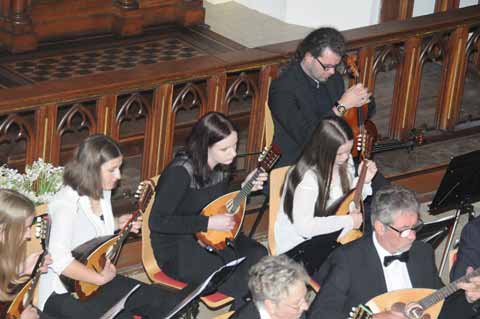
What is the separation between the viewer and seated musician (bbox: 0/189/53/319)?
508cm

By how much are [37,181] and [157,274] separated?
805 millimetres

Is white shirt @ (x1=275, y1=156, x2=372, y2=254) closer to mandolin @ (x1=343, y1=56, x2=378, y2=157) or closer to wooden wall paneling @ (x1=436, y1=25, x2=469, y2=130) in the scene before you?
mandolin @ (x1=343, y1=56, x2=378, y2=157)

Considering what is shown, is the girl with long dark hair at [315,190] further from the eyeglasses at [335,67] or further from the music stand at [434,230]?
the eyeglasses at [335,67]

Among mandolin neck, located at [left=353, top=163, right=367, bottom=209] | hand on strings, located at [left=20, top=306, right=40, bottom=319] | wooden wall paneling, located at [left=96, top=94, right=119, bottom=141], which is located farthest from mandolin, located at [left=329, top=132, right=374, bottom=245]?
hand on strings, located at [left=20, top=306, right=40, bottom=319]

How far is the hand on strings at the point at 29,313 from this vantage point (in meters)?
5.10

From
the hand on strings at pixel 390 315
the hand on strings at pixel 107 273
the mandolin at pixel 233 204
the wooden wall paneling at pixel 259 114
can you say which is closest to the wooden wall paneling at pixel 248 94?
the wooden wall paneling at pixel 259 114

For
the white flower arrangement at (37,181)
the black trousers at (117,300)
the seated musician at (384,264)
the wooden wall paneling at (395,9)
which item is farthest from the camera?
the wooden wall paneling at (395,9)

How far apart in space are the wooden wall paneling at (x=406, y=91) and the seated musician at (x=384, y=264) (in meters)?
2.58

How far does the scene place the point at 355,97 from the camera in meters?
6.70

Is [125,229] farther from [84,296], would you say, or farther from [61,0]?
[61,0]

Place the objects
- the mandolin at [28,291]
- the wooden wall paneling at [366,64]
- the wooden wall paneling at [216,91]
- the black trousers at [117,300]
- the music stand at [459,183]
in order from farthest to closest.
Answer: the wooden wall paneling at [366,64] → the wooden wall paneling at [216,91] → the music stand at [459,183] → the black trousers at [117,300] → the mandolin at [28,291]

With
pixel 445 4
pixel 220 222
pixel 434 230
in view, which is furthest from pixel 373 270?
pixel 445 4

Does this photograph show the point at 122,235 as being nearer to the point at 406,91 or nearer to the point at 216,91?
the point at 216,91

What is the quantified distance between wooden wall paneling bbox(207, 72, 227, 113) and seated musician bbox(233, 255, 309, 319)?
7.65 feet
